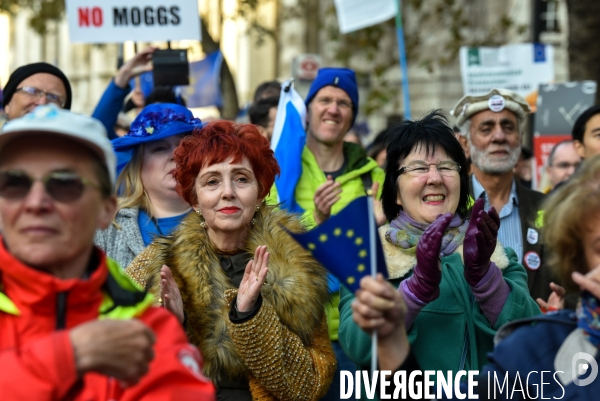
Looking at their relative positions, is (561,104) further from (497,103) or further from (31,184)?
(31,184)

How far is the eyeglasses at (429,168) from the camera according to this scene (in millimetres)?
4695

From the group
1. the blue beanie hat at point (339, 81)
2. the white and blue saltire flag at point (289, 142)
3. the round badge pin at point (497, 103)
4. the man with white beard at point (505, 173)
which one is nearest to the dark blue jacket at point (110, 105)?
the white and blue saltire flag at point (289, 142)

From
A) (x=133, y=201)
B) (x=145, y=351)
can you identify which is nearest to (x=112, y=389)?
(x=145, y=351)

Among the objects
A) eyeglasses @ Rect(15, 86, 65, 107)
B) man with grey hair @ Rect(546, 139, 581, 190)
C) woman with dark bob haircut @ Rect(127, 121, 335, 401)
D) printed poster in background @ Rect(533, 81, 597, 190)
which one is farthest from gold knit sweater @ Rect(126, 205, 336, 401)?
printed poster in background @ Rect(533, 81, 597, 190)

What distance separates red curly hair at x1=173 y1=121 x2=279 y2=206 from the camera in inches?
187

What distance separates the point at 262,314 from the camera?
13.8 feet

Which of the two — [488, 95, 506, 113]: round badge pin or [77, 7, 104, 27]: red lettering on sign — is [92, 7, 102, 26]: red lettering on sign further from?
[488, 95, 506, 113]: round badge pin

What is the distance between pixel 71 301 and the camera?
2.81 metres

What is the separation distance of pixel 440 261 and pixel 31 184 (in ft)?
7.16

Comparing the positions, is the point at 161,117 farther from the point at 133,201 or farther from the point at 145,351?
the point at 145,351

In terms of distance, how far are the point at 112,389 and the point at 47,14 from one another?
17435 mm

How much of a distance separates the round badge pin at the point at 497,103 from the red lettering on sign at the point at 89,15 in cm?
329

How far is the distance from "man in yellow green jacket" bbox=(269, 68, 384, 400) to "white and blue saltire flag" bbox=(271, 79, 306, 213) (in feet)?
0.23

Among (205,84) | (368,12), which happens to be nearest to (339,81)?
(205,84)
